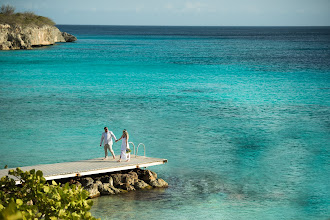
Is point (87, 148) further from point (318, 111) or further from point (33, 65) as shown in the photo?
point (33, 65)

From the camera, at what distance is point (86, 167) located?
1900 centimetres

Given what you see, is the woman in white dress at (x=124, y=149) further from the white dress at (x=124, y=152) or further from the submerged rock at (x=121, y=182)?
the submerged rock at (x=121, y=182)

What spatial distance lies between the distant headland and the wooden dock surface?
81139 millimetres

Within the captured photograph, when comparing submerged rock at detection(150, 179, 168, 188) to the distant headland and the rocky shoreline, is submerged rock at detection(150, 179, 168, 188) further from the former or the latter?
the distant headland

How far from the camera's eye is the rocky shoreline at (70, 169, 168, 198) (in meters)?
18.5

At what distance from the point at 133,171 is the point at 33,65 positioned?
53048mm

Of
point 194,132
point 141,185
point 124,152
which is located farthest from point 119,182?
point 194,132

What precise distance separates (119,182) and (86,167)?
1482mm

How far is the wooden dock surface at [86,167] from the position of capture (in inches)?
713

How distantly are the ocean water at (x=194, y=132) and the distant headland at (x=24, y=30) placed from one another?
121 feet

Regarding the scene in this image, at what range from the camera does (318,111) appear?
126 ft

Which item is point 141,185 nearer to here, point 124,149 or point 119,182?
point 119,182

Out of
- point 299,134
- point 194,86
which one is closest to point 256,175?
point 299,134

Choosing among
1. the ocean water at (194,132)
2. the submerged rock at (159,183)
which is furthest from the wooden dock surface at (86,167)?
the ocean water at (194,132)
